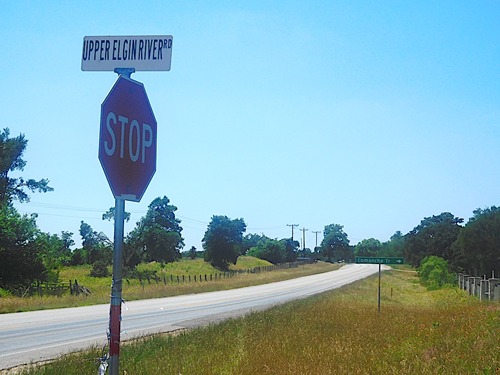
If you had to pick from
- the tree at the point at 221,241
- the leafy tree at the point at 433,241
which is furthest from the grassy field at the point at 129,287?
the leafy tree at the point at 433,241

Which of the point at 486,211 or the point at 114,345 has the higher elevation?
the point at 486,211

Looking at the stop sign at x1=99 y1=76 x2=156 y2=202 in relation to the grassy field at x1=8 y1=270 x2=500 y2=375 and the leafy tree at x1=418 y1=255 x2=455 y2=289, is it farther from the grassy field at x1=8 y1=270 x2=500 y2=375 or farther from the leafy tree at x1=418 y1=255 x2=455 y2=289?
the leafy tree at x1=418 y1=255 x2=455 y2=289

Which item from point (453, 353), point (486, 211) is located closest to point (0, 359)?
point (453, 353)

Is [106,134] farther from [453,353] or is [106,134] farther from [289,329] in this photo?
[289,329]

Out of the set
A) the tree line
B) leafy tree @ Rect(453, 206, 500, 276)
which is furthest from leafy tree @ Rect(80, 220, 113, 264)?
leafy tree @ Rect(453, 206, 500, 276)

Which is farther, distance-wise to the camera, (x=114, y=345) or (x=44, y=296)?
(x=44, y=296)

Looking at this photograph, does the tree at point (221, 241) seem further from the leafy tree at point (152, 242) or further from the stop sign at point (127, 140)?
the stop sign at point (127, 140)

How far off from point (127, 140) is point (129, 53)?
1.97 ft

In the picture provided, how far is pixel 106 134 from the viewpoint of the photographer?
359 centimetres

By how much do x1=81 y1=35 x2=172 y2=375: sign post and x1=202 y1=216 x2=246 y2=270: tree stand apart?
96627 millimetres

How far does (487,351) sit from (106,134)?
30.8 feet

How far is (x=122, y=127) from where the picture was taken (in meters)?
3.69

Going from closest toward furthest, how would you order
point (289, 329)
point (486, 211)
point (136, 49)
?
point (136, 49)
point (289, 329)
point (486, 211)

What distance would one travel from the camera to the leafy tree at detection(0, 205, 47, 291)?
1713 inches
